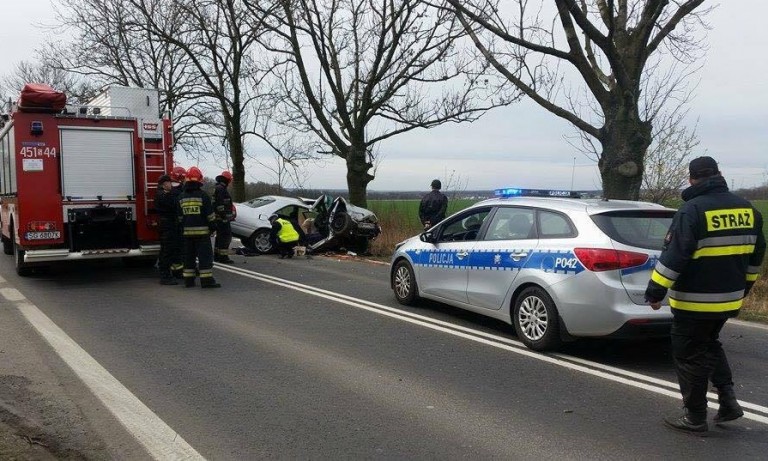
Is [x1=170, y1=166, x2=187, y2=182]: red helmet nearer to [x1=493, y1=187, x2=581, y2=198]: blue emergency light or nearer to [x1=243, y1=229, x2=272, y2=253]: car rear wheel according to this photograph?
[x1=243, y1=229, x2=272, y2=253]: car rear wheel

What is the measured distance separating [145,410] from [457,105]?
17.2 m

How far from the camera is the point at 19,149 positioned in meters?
10.4

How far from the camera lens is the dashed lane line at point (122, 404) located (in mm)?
3943

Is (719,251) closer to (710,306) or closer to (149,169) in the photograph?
(710,306)

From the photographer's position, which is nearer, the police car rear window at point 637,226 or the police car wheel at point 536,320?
the police car rear window at point 637,226

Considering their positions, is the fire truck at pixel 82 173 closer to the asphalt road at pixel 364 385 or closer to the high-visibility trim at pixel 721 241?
the asphalt road at pixel 364 385

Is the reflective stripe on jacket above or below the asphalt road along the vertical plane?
above

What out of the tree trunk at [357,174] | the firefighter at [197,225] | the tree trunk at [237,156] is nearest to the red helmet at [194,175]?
the firefighter at [197,225]

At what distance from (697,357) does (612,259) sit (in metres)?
1.52

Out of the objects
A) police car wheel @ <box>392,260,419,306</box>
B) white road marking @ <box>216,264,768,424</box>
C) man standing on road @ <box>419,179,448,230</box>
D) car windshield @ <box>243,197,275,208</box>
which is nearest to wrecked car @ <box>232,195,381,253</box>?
car windshield @ <box>243,197,275,208</box>

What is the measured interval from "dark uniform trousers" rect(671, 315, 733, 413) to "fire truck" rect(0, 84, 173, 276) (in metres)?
9.06

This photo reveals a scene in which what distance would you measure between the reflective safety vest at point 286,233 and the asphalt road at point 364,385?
627 cm

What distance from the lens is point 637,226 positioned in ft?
19.6

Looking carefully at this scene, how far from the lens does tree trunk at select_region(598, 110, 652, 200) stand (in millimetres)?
11461
